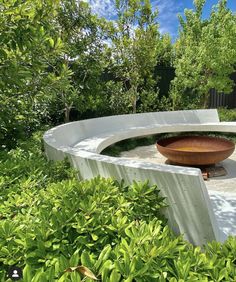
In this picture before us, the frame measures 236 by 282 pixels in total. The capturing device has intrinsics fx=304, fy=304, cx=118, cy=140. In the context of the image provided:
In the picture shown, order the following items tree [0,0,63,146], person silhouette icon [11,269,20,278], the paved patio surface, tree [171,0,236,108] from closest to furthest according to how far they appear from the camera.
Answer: person silhouette icon [11,269,20,278]
tree [0,0,63,146]
the paved patio surface
tree [171,0,236,108]

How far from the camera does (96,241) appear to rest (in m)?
2.15

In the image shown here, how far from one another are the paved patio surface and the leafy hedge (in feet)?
4.42

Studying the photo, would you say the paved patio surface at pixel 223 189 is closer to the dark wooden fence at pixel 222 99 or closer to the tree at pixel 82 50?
the tree at pixel 82 50

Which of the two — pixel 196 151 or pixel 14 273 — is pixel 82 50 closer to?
pixel 196 151

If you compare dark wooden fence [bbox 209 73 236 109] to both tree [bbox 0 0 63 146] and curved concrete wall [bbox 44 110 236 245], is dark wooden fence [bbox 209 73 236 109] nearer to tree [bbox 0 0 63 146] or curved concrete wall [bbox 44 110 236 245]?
curved concrete wall [bbox 44 110 236 245]

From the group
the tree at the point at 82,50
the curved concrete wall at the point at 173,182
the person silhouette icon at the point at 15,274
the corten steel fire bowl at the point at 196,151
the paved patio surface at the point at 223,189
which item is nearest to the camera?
the person silhouette icon at the point at 15,274

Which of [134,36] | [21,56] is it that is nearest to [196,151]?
[21,56]

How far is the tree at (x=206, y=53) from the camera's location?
11828mm

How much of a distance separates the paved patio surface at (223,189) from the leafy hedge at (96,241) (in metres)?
1.35

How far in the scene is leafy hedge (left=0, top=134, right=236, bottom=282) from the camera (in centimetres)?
168

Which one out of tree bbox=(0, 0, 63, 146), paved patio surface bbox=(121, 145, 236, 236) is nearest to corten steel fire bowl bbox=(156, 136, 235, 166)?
paved patio surface bbox=(121, 145, 236, 236)

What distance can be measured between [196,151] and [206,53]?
6637mm

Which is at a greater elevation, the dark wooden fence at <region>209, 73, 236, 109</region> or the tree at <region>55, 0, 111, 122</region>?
the tree at <region>55, 0, 111, 122</region>

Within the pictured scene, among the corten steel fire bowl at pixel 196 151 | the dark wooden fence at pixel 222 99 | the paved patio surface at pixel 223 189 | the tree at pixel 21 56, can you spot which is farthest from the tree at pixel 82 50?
the dark wooden fence at pixel 222 99
